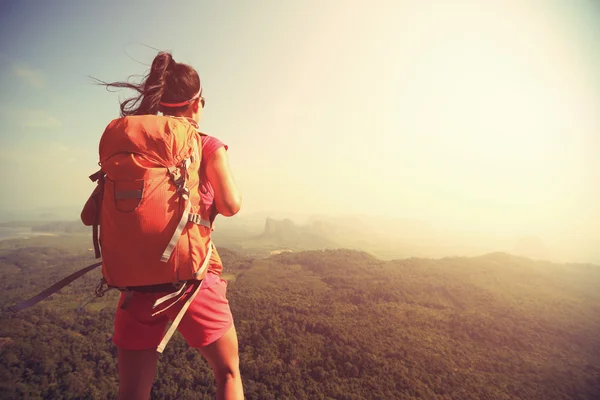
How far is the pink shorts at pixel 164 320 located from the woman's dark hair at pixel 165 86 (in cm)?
151

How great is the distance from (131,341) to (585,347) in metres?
134

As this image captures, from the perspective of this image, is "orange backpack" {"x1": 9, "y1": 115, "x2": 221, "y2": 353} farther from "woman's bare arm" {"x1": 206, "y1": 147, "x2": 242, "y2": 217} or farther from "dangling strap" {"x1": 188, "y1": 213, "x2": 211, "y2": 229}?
"woman's bare arm" {"x1": 206, "y1": 147, "x2": 242, "y2": 217}

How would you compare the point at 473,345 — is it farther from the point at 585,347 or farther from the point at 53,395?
the point at 53,395

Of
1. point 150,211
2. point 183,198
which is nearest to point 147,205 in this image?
point 150,211

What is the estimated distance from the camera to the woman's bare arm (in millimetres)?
2062

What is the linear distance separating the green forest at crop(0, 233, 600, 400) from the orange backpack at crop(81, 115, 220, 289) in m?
68.4

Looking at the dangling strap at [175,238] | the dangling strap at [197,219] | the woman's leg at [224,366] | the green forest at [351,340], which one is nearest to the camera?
the dangling strap at [175,238]

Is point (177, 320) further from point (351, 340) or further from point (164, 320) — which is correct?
point (351, 340)

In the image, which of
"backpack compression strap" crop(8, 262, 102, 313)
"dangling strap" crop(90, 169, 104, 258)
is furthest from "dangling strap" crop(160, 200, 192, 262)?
"backpack compression strap" crop(8, 262, 102, 313)

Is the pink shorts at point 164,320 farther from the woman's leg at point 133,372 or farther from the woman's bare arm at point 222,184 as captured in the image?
the woman's bare arm at point 222,184

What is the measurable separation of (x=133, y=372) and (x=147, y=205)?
135 centimetres

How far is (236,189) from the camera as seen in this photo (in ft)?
7.15

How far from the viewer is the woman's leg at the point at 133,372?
2.07 meters

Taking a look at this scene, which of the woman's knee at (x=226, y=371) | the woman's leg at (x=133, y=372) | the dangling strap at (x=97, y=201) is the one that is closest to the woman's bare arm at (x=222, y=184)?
the dangling strap at (x=97, y=201)
